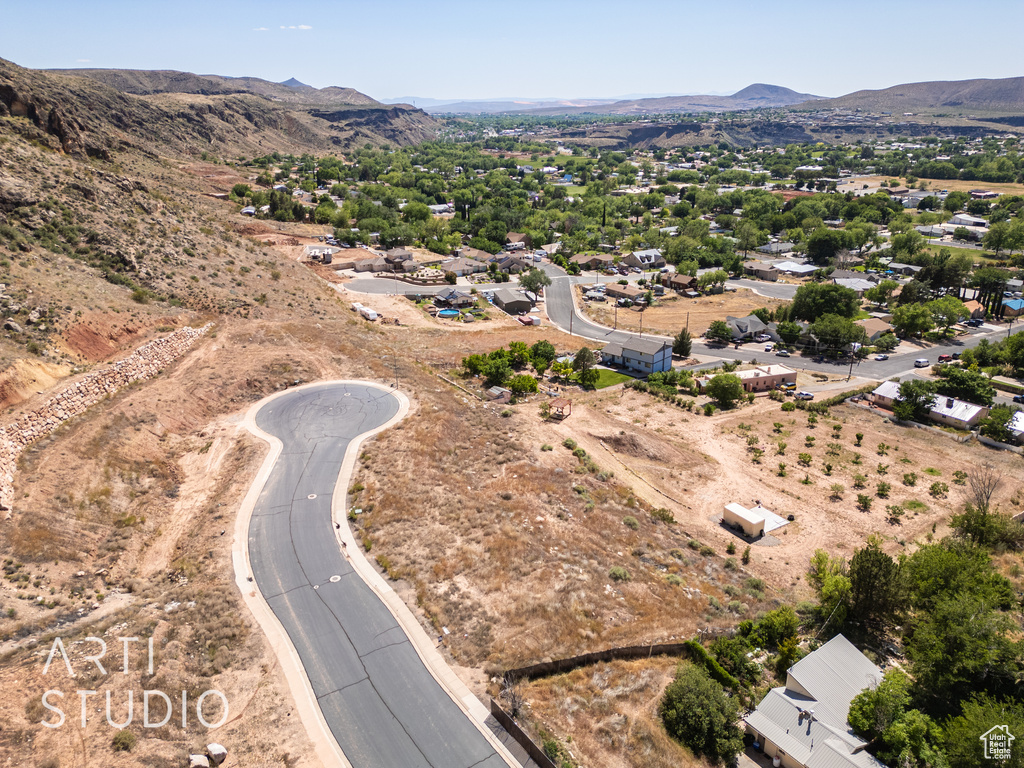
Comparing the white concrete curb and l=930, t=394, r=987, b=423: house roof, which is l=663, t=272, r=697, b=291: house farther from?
the white concrete curb

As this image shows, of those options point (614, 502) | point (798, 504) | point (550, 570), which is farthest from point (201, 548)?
point (798, 504)

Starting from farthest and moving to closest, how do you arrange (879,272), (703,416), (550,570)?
(879,272) < (703,416) < (550,570)

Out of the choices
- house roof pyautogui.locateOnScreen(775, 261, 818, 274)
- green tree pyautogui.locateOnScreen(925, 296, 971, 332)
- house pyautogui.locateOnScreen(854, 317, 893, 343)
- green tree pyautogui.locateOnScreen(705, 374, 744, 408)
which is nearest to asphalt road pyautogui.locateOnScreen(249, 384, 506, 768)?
green tree pyautogui.locateOnScreen(705, 374, 744, 408)

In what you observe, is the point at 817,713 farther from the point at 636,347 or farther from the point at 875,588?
the point at 636,347

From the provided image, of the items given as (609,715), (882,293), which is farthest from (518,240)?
(609,715)

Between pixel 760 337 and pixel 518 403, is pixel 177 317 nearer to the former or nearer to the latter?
pixel 518 403

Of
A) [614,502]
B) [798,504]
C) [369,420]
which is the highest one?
[369,420]
